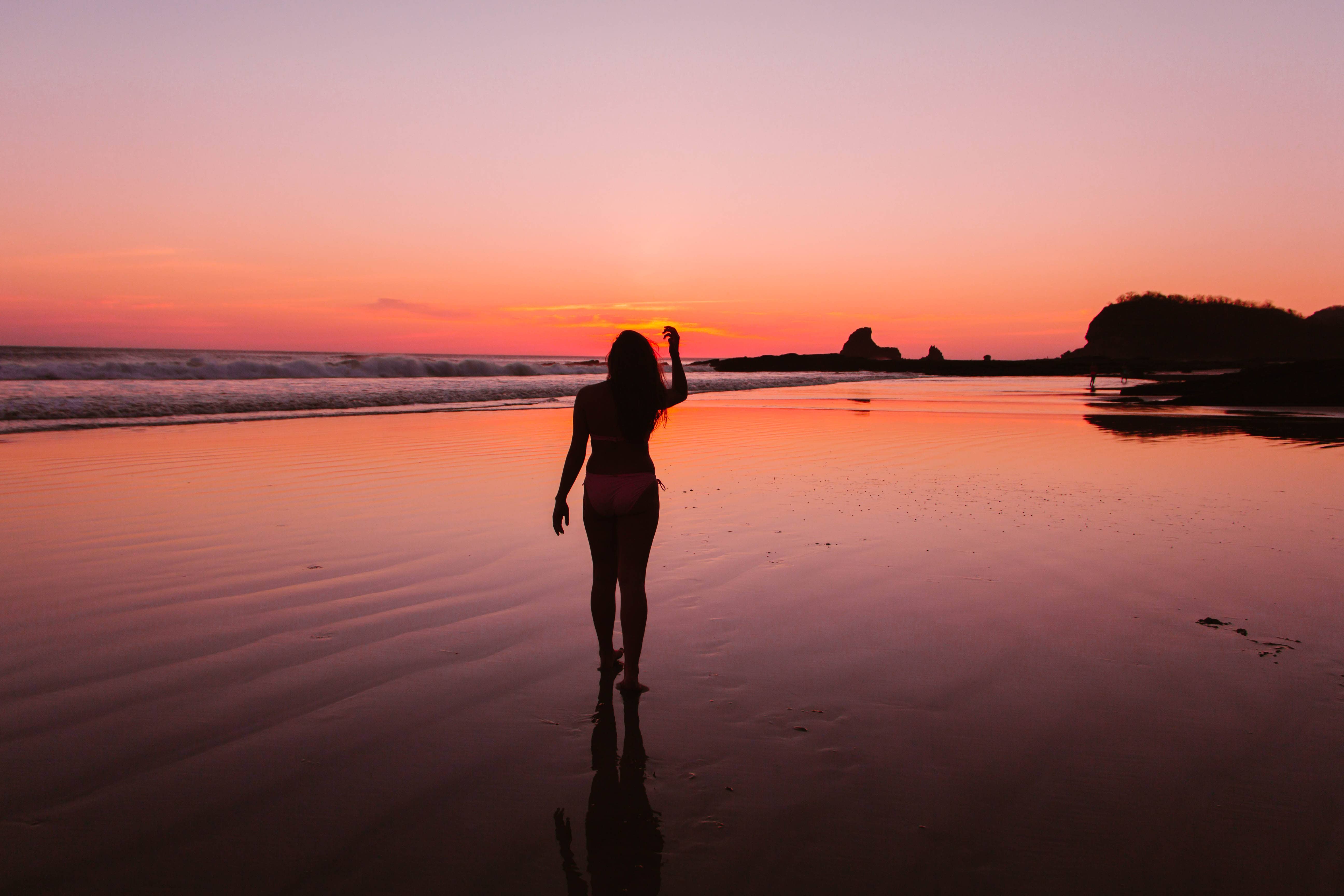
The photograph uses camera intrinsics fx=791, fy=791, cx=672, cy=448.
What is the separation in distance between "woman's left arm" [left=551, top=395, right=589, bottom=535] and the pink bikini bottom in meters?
0.15

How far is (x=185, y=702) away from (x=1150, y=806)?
4192 mm

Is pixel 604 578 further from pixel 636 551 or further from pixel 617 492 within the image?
pixel 617 492

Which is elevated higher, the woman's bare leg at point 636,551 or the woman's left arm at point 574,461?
the woman's left arm at point 574,461

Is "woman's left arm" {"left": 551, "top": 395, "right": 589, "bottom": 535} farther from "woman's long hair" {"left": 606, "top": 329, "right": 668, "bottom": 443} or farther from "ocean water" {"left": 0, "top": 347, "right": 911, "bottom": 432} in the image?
"ocean water" {"left": 0, "top": 347, "right": 911, "bottom": 432}

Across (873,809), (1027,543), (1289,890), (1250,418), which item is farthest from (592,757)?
(1250,418)

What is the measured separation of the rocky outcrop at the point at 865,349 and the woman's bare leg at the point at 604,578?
11751cm

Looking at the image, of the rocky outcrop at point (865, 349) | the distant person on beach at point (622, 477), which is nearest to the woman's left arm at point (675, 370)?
the distant person on beach at point (622, 477)

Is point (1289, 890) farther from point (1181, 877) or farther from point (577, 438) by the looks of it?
point (577, 438)

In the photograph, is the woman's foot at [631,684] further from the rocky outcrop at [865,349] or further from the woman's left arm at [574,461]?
the rocky outcrop at [865,349]

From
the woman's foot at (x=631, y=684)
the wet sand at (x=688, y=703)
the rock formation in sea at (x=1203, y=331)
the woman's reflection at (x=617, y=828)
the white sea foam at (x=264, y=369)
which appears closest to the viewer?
the woman's reflection at (x=617, y=828)

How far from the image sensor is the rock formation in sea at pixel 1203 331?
108m

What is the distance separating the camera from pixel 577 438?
14.4 ft

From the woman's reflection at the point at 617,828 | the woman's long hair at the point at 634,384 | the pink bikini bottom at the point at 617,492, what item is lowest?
the woman's reflection at the point at 617,828

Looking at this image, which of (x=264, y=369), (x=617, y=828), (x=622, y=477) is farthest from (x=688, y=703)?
(x=264, y=369)
